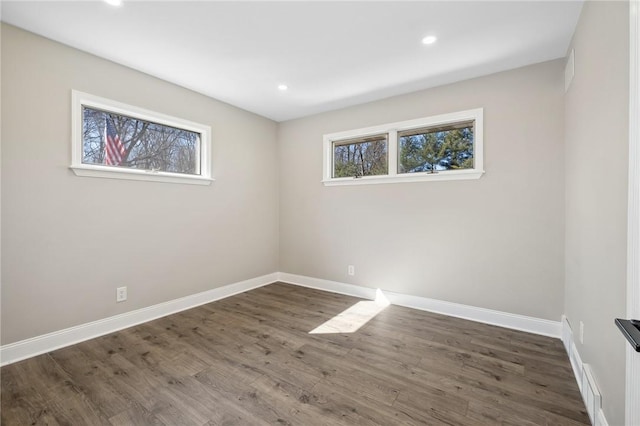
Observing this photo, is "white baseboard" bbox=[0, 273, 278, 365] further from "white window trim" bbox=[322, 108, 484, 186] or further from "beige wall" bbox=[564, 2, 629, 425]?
"beige wall" bbox=[564, 2, 629, 425]

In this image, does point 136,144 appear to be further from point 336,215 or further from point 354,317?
point 354,317

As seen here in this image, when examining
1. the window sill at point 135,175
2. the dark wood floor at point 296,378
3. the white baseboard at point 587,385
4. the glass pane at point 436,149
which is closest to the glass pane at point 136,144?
the window sill at point 135,175

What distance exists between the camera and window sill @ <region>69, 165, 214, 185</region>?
247 cm

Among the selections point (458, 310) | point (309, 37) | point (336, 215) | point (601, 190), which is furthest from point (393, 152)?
point (601, 190)

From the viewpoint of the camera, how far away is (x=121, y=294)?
2.72m

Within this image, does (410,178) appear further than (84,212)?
Yes

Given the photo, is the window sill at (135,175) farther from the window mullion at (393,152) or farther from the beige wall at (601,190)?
the beige wall at (601,190)

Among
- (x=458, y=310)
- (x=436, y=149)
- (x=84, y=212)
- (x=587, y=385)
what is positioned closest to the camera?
(x=587, y=385)

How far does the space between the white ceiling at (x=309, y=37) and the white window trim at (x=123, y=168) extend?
43 cm

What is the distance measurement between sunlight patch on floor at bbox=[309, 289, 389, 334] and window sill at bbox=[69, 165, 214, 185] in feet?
7.32

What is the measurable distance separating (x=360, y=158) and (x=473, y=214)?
5.29ft

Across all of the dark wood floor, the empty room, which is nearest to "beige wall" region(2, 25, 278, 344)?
the empty room

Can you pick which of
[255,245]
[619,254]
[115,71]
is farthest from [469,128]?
[115,71]

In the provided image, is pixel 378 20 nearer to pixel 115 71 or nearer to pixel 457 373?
pixel 115 71
